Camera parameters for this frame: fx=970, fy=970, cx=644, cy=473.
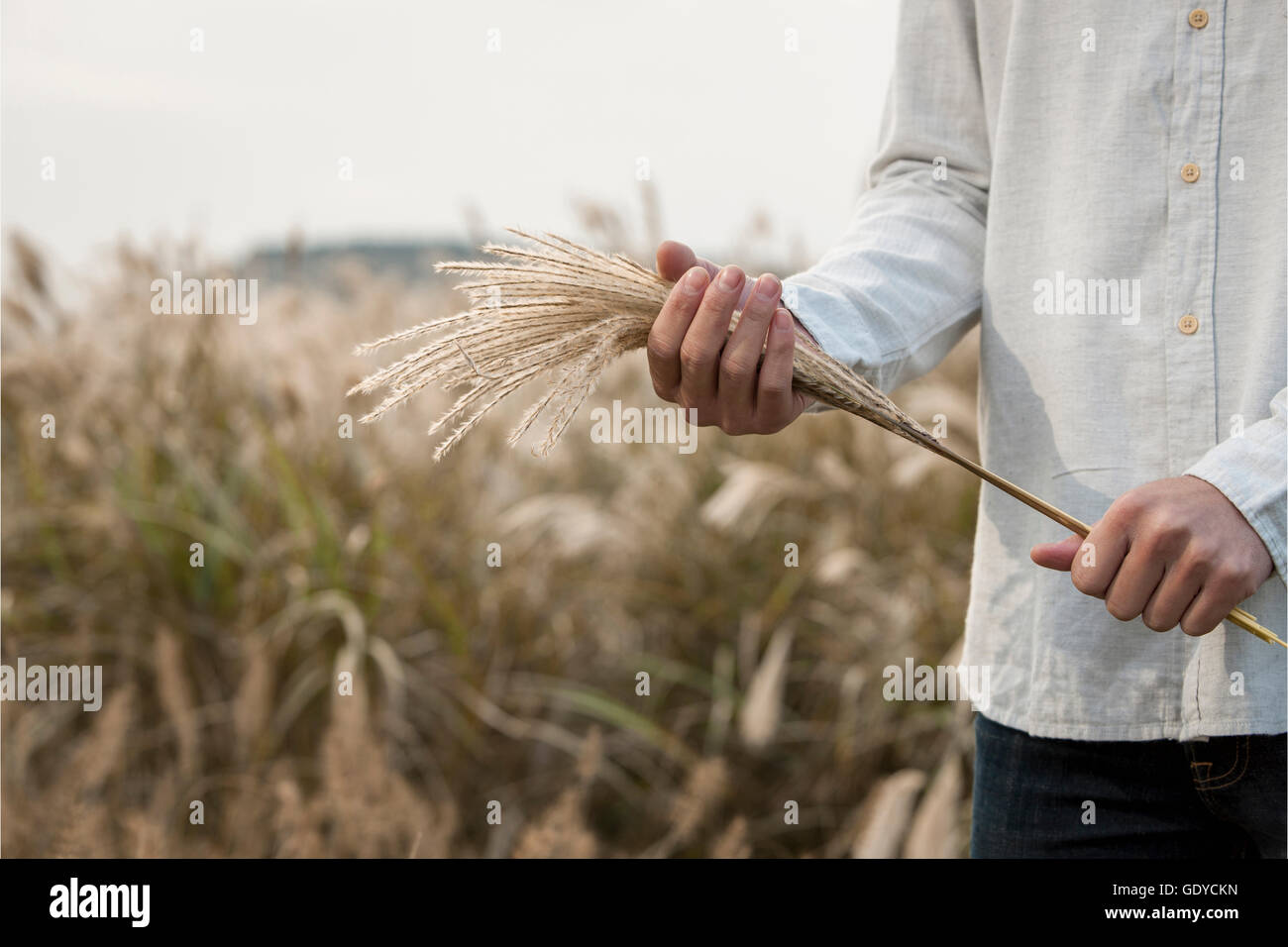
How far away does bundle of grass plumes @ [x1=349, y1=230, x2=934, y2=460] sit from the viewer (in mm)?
1057

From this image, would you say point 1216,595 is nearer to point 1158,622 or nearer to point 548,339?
point 1158,622

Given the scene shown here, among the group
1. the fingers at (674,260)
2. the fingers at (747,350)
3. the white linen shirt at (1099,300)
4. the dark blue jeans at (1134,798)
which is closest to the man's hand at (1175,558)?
the white linen shirt at (1099,300)

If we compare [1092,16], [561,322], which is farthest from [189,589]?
[1092,16]

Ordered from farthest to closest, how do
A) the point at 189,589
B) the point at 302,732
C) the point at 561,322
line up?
the point at 189,589 → the point at 302,732 → the point at 561,322

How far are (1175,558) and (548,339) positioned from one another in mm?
687

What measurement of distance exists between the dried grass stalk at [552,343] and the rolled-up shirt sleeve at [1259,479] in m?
0.11

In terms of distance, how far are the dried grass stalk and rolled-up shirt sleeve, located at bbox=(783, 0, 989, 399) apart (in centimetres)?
15

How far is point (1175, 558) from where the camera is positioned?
37.4 inches

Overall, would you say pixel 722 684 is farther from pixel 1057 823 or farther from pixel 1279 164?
pixel 1279 164

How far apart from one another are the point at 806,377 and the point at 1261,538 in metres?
0.48

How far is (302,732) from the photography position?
2.64m

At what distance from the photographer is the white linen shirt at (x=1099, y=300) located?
1.13m

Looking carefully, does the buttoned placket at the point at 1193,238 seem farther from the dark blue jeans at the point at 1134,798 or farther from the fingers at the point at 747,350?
the fingers at the point at 747,350

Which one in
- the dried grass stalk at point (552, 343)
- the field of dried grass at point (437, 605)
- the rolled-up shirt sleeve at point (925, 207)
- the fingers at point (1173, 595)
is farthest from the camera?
the field of dried grass at point (437, 605)
